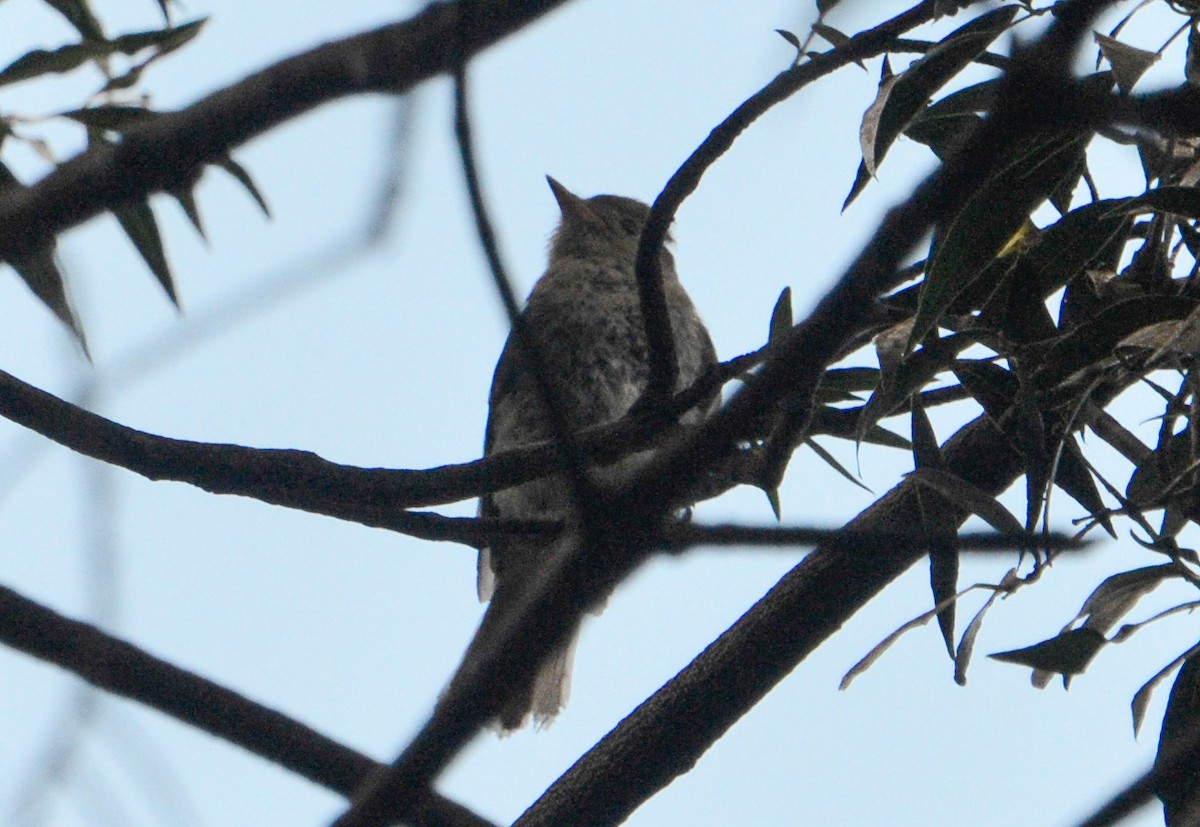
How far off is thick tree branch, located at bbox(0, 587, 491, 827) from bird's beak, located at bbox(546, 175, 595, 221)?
4223mm

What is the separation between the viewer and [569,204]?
522cm

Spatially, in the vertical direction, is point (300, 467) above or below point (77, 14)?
below

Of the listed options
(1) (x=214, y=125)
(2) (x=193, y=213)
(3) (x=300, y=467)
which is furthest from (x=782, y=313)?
(1) (x=214, y=125)

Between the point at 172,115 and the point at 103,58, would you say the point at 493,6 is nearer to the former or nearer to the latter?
the point at 172,115

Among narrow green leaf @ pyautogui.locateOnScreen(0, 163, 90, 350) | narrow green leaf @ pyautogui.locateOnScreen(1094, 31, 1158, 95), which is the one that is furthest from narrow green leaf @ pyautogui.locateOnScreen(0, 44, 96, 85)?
narrow green leaf @ pyautogui.locateOnScreen(1094, 31, 1158, 95)

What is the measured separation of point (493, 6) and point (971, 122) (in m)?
1.51

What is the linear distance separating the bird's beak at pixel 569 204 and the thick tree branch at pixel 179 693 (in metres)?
4.22

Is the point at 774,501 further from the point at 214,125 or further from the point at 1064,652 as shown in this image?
the point at 214,125

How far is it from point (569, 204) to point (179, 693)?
4335 millimetres

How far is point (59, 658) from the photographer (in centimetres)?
98

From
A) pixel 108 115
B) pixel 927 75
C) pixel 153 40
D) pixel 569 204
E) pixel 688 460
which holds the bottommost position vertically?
pixel 688 460

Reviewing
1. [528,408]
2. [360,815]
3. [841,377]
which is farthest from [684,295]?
[360,815]

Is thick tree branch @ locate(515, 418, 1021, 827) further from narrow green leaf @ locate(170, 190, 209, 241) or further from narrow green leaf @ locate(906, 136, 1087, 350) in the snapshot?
narrow green leaf @ locate(170, 190, 209, 241)

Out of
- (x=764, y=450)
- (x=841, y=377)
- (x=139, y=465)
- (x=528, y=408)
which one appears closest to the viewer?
(x=139, y=465)
